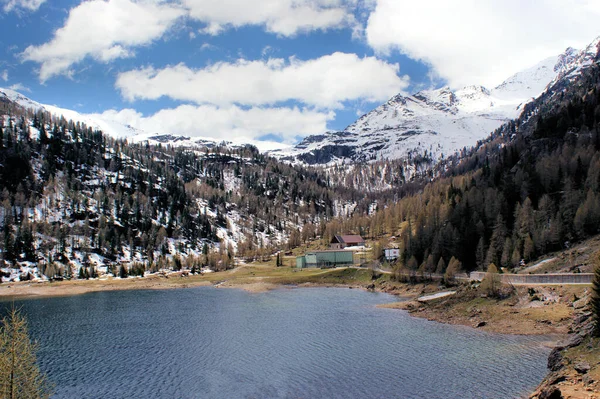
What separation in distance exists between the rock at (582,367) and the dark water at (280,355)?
494cm

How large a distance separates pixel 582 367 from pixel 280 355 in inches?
1299

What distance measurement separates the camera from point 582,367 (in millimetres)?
35500

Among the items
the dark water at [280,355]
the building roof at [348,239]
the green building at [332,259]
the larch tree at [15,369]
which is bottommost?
the dark water at [280,355]

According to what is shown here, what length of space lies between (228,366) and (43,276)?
13741 centimetres

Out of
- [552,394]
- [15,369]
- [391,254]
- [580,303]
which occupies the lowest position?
[552,394]

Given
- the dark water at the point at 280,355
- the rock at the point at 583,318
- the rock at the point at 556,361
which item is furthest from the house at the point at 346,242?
the rock at the point at 556,361

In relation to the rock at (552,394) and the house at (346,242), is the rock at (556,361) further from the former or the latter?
the house at (346,242)

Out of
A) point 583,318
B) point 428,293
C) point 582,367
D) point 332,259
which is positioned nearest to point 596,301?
point 582,367

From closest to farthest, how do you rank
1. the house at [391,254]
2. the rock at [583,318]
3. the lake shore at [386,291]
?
1. the rock at [583,318]
2. the lake shore at [386,291]
3. the house at [391,254]

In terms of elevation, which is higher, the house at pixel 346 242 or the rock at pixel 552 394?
the house at pixel 346 242

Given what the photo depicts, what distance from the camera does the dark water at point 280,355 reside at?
138ft

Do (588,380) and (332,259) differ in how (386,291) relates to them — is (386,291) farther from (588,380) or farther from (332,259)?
(588,380)

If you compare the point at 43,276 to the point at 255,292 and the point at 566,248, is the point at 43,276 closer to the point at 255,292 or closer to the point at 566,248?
the point at 255,292

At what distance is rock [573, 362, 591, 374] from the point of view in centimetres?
3481
